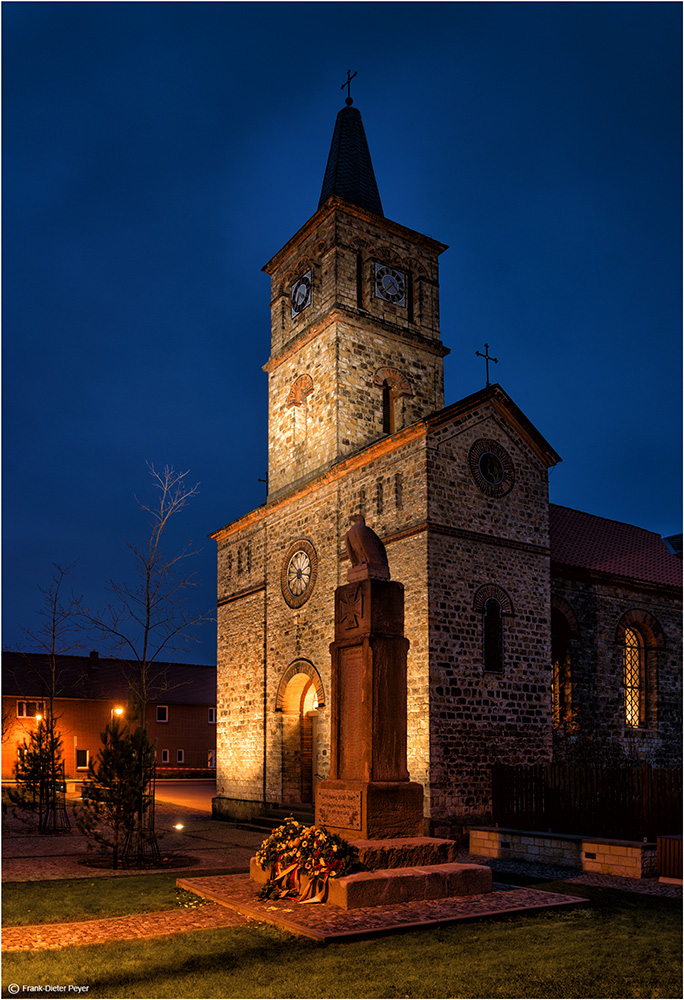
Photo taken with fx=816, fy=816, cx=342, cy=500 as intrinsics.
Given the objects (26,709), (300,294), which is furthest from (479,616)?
(26,709)

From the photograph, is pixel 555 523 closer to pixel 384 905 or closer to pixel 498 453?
pixel 498 453

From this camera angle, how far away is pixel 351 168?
26609 millimetres

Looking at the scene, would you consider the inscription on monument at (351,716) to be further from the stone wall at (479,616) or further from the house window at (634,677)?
the house window at (634,677)

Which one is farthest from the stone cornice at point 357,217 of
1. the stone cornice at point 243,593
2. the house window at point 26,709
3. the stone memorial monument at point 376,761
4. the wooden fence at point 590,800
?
the house window at point 26,709

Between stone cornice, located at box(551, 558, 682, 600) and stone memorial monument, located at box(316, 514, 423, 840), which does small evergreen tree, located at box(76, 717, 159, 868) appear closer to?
stone memorial monument, located at box(316, 514, 423, 840)

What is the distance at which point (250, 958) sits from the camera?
775cm

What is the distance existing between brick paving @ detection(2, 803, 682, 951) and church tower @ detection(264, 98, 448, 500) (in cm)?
1132

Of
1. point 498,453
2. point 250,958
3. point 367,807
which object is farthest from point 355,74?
point 250,958

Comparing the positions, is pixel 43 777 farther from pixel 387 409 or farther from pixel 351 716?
pixel 387 409

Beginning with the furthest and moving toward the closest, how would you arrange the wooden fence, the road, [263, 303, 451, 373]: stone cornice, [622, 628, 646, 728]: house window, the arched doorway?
the road < [263, 303, 451, 373]: stone cornice < [622, 628, 646, 728]: house window < the arched doorway < the wooden fence

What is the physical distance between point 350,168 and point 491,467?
41.8ft

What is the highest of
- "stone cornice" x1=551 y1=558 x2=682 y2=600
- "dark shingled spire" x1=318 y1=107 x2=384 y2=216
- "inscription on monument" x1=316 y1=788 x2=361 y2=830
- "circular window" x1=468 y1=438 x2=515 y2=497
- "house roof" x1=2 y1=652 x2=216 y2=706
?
"dark shingled spire" x1=318 y1=107 x2=384 y2=216

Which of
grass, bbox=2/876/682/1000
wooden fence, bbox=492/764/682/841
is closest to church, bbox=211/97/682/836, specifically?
wooden fence, bbox=492/764/682/841

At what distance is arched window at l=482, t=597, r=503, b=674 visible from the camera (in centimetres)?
1856
